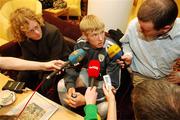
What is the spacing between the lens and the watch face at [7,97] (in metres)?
1.51

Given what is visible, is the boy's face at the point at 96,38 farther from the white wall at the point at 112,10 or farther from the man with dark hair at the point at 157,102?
the white wall at the point at 112,10

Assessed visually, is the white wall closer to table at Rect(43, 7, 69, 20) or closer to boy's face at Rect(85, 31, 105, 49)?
table at Rect(43, 7, 69, 20)

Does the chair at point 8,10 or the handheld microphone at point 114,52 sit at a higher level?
the chair at point 8,10

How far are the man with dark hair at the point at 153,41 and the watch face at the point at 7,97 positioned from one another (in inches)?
31.9

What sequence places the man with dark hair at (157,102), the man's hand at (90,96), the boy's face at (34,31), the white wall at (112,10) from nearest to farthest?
the man with dark hair at (157,102), the man's hand at (90,96), the boy's face at (34,31), the white wall at (112,10)

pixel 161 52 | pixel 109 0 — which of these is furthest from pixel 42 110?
pixel 109 0

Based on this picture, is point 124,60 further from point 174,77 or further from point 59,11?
point 59,11

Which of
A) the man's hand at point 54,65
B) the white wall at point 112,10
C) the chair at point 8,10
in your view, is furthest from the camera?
the white wall at point 112,10

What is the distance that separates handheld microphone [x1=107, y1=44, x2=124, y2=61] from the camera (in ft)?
5.82

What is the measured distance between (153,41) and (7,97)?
1.10 m

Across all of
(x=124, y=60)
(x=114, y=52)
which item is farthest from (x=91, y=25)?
(x=124, y=60)

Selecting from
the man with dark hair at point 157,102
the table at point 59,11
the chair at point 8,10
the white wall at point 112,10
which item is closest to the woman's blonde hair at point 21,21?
the chair at point 8,10

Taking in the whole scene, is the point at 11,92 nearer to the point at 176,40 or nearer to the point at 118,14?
the point at 176,40

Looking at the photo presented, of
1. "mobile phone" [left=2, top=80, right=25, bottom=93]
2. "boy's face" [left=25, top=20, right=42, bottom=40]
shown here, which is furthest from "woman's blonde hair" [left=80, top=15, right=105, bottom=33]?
"mobile phone" [left=2, top=80, right=25, bottom=93]
